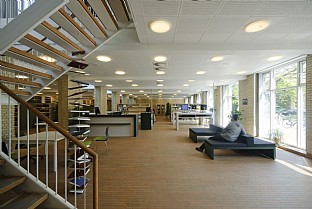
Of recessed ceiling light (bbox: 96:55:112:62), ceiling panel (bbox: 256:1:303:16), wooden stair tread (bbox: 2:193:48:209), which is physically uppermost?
ceiling panel (bbox: 256:1:303:16)

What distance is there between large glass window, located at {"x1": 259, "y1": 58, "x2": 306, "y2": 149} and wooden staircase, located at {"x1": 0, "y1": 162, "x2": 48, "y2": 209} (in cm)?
739

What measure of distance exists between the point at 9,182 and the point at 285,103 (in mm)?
8350

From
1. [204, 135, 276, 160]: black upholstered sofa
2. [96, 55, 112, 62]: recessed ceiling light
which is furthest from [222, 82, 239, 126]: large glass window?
[96, 55, 112, 62]: recessed ceiling light

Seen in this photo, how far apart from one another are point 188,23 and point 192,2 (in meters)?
0.67

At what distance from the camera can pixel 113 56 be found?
5.35 meters

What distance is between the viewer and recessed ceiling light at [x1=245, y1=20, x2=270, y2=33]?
3.46m

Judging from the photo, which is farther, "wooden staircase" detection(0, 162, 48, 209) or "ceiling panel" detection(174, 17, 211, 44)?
"ceiling panel" detection(174, 17, 211, 44)

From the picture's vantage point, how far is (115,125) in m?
9.18

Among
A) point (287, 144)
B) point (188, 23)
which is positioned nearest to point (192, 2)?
point (188, 23)

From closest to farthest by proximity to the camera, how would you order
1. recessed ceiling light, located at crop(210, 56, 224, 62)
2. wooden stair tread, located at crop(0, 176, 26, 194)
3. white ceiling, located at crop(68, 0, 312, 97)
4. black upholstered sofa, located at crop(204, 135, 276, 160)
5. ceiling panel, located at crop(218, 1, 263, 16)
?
wooden stair tread, located at crop(0, 176, 26, 194) → ceiling panel, located at crop(218, 1, 263, 16) → white ceiling, located at crop(68, 0, 312, 97) → black upholstered sofa, located at crop(204, 135, 276, 160) → recessed ceiling light, located at crop(210, 56, 224, 62)

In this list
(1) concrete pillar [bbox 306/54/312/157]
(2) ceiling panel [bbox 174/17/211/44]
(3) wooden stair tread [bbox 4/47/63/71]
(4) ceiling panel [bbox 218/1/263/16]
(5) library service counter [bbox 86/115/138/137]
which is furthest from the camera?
(5) library service counter [bbox 86/115/138/137]

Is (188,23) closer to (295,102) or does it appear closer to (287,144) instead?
(295,102)

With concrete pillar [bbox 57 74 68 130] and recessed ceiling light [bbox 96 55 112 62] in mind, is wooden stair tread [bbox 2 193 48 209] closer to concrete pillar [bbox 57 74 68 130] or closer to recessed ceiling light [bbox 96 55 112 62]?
recessed ceiling light [bbox 96 55 112 62]

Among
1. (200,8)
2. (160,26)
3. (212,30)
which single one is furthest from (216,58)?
(200,8)
